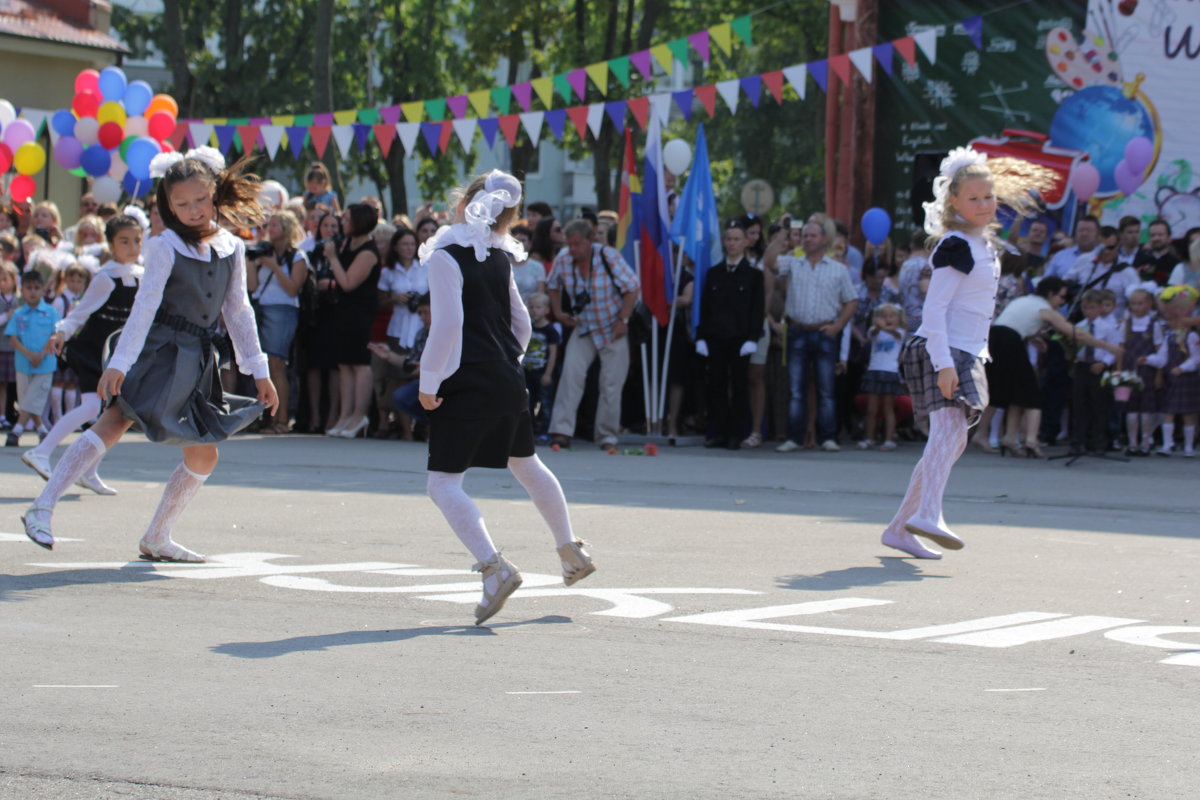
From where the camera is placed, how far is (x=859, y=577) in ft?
27.3

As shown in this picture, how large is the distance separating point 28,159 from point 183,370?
14.1 m

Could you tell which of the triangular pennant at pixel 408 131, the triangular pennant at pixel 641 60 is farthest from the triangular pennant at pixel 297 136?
the triangular pennant at pixel 641 60

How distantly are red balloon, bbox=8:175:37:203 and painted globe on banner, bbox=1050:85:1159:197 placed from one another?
11.8 m

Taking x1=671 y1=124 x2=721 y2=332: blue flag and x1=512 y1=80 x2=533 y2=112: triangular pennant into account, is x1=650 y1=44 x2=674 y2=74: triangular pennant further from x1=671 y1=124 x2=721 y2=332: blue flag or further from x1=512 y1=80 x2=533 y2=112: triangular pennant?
x1=512 y1=80 x2=533 y2=112: triangular pennant

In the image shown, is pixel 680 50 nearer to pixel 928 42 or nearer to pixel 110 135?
pixel 928 42

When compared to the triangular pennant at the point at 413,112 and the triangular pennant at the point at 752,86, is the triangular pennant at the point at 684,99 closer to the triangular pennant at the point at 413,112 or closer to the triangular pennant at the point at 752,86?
the triangular pennant at the point at 752,86

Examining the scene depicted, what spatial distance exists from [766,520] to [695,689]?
16.9 feet

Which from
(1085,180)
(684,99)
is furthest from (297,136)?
(1085,180)

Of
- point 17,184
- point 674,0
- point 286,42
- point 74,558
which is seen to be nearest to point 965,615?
point 74,558

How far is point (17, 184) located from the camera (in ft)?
67.4

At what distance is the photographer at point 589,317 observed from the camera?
15953 millimetres

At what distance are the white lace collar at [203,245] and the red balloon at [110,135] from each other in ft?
43.7

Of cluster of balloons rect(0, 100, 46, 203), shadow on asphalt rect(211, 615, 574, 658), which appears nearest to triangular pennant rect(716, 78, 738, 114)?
cluster of balloons rect(0, 100, 46, 203)

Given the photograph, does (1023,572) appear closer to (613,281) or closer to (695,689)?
(695,689)
